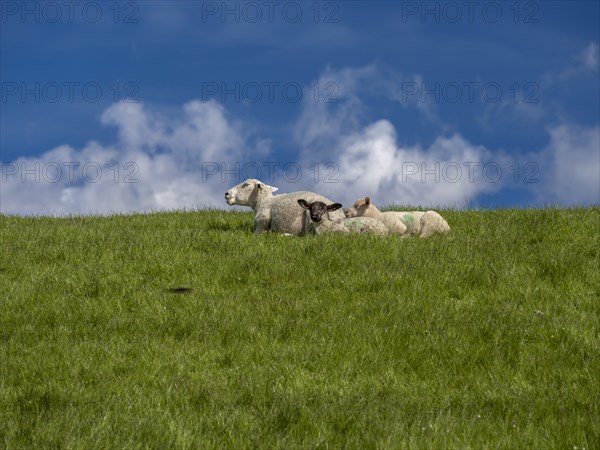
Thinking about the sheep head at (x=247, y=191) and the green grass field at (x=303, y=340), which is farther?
the sheep head at (x=247, y=191)

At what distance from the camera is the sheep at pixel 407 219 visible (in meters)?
16.0

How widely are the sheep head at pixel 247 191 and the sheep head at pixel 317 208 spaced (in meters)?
2.42

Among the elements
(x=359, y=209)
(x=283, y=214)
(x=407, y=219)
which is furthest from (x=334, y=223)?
(x=407, y=219)

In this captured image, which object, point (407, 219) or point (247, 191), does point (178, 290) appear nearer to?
point (407, 219)

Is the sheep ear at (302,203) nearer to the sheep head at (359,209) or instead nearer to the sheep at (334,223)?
the sheep at (334,223)

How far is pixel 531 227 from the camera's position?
51.8 ft

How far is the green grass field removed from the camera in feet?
21.4

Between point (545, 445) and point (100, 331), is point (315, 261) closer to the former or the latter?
point (100, 331)

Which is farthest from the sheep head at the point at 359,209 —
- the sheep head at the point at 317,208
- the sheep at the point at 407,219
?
the sheep head at the point at 317,208

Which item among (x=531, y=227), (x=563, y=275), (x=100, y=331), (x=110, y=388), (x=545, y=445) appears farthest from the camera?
(x=531, y=227)

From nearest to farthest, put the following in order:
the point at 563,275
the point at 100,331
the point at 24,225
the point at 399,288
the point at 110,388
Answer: the point at 110,388 < the point at 100,331 < the point at 399,288 < the point at 563,275 < the point at 24,225

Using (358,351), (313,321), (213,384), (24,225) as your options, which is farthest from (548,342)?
(24,225)

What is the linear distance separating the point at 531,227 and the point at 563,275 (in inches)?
142

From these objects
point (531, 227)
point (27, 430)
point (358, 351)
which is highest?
point (531, 227)
